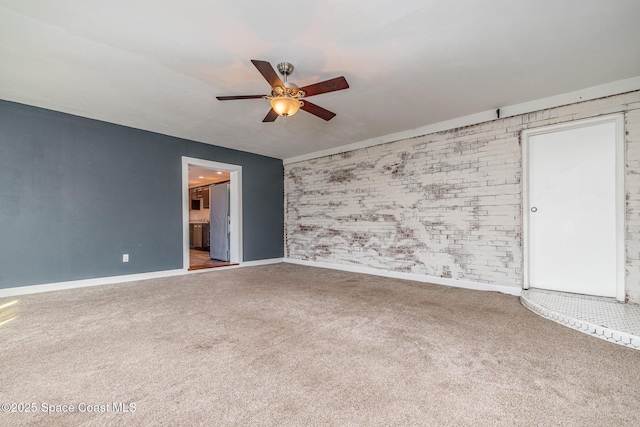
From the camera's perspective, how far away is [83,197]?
4.24m

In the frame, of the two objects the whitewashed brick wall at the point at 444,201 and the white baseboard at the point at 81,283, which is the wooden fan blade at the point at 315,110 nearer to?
the whitewashed brick wall at the point at 444,201

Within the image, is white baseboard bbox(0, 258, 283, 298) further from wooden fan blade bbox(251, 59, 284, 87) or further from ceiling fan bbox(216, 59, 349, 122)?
wooden fan blade bbox(251, 59, 284, 87)

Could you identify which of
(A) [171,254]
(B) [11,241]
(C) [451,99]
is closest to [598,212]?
(C) [451,99]

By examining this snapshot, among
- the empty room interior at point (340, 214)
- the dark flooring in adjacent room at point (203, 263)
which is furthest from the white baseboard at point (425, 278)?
the dark flooring in adjacent room at point (203, 263)

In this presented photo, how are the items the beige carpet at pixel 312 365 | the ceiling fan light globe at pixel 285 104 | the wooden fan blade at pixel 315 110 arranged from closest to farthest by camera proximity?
the beige carpet at pixel 312 365, the ceiling fan light globe at pixel 285 104, the wooden fan blade at pixel 315 110

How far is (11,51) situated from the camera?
8.54 feet

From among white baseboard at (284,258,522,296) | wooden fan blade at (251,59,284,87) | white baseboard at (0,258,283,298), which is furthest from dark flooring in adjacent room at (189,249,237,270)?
wooden fan blade at (251,59,284,87)

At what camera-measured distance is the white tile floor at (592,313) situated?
228cm

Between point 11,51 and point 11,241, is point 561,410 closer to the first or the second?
point 11,51

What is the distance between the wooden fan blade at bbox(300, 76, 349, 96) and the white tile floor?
3.04m

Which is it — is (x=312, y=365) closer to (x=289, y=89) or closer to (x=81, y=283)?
(x=289, y=89)

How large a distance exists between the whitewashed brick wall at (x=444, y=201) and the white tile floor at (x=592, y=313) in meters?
0.36

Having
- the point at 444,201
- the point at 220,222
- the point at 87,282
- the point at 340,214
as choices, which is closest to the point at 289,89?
the point at 444,201

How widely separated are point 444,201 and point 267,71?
10.9 feet
